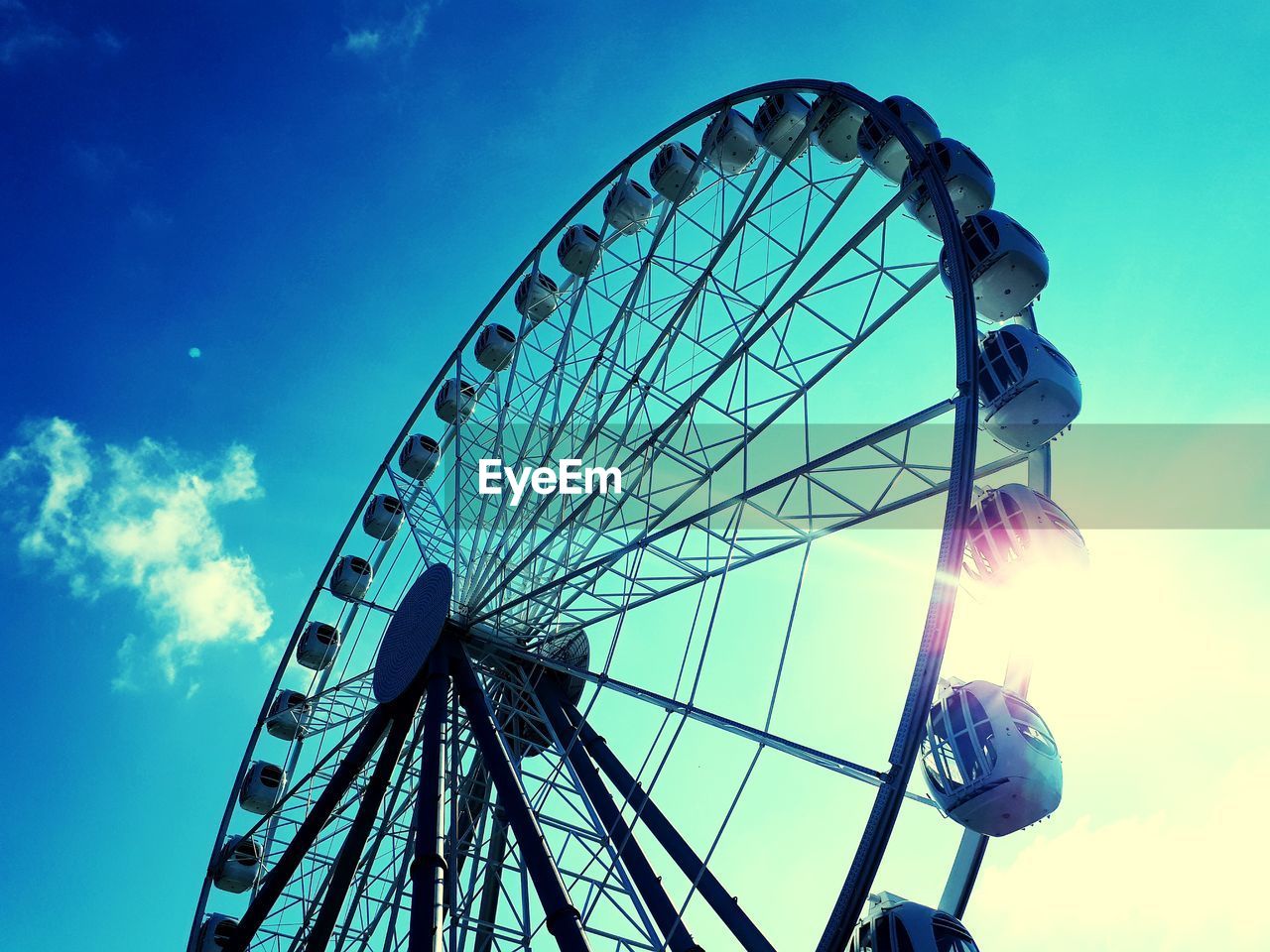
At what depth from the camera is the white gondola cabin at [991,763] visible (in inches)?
334

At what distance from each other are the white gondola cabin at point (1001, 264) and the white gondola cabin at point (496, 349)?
411 inches

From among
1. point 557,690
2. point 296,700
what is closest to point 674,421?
point 557,690

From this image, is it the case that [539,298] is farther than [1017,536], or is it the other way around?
[539,298]

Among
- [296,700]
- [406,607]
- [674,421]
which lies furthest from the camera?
[296,700]

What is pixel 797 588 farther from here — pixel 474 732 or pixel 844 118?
pixel 844 118

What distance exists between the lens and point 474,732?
12.6m

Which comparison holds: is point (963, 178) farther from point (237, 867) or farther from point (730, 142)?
point (237, 867)

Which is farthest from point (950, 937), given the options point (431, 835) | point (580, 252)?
point (580, 252)

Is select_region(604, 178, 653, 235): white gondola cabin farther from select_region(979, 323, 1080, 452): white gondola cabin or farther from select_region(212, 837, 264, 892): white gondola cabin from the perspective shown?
select_region(212, 837, 264, 892): white gondola cabin

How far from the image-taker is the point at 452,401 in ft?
69.6

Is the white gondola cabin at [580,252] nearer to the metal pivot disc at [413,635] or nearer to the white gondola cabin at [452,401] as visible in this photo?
the white gondola cabin at [452,401]

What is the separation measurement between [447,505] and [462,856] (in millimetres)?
6516

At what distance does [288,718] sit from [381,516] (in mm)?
4758

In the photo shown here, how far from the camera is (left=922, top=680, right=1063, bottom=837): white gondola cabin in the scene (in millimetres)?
8477
